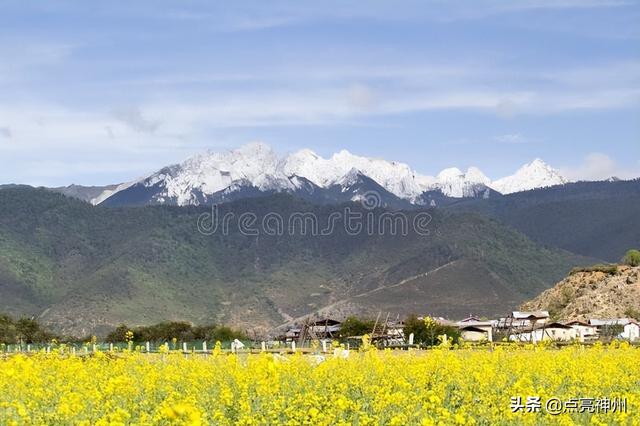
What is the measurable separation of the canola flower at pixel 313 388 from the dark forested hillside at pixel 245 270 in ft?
355

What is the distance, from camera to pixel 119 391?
1473 cm

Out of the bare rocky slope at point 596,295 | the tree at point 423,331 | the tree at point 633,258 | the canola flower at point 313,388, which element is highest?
the tree at point 633,258

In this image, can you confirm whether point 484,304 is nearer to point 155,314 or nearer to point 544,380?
point 155,314

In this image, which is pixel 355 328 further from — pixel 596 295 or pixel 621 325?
pixel 596 295

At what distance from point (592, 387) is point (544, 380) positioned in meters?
1.05

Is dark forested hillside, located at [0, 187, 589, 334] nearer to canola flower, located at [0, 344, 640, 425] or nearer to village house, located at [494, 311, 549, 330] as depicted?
village house, located at [494, 311, 549, 330]

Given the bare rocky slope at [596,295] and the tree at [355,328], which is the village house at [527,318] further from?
the tree at [355,328]

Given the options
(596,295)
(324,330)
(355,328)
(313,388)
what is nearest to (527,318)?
(596,295)

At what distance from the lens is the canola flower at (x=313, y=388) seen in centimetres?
1346

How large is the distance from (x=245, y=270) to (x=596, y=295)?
98063 millimetres

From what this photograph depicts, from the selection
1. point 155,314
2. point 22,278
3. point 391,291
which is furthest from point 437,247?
point 22,278

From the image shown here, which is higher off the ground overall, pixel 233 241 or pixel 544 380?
pixel 233 241

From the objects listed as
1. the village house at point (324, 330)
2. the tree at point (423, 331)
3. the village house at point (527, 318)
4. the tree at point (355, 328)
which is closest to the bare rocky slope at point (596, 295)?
the village house at point (527, 318)

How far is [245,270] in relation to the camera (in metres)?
178
